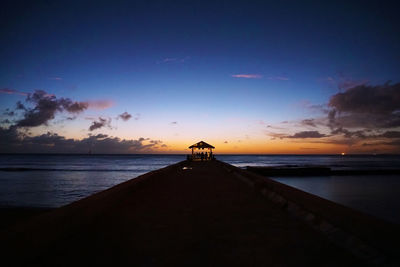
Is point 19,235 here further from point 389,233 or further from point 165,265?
point 389,233

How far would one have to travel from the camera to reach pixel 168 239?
347cm

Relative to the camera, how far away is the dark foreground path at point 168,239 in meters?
2.79

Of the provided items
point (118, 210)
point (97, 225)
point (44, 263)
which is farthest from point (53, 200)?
point (44, 263)

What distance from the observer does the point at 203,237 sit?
356 cm

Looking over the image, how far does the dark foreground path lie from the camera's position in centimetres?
279

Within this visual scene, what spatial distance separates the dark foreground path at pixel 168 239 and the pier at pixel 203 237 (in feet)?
0.04

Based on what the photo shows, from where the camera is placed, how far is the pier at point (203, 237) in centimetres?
278

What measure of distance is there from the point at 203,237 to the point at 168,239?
0.52 meters

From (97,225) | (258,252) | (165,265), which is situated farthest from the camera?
(97,225)

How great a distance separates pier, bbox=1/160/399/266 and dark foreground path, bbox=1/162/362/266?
0.01 m

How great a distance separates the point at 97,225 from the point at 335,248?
149 inches

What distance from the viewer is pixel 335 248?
3080 mm

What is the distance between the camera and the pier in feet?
9.11

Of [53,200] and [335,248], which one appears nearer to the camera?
[335,248]
